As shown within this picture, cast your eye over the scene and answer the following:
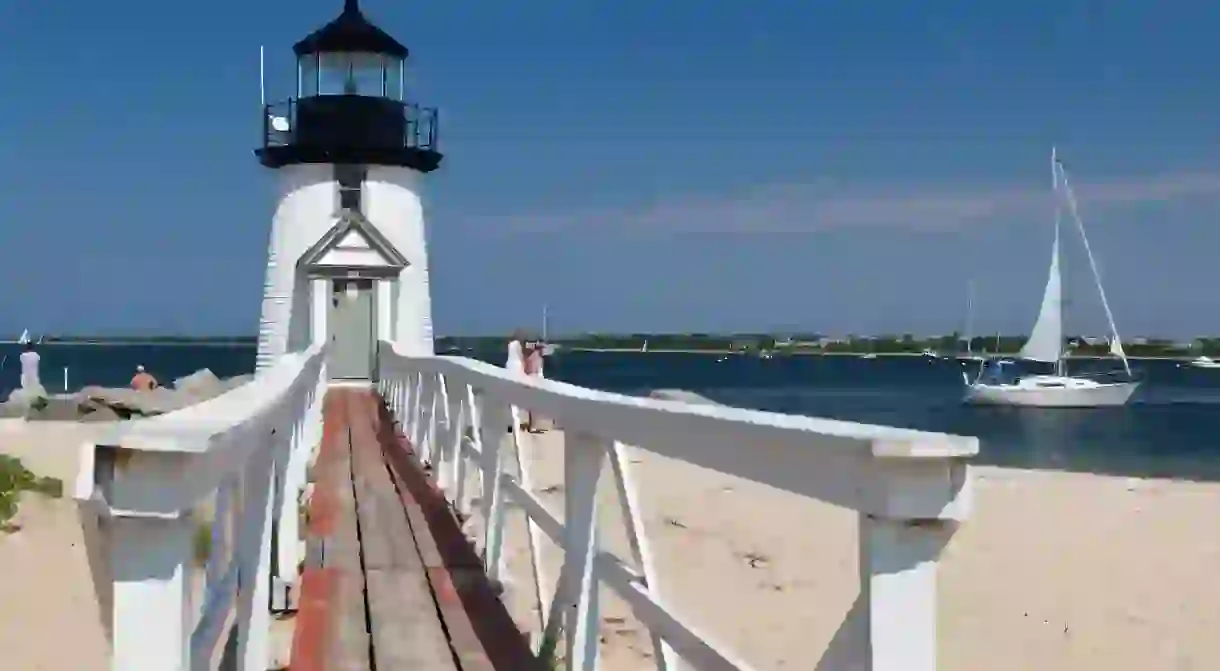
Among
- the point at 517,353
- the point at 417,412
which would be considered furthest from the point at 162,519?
the point at 517,353

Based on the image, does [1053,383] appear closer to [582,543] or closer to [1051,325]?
[1051,325]

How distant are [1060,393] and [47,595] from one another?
175 feet

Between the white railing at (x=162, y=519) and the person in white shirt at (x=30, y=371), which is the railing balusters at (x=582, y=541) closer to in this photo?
the white railing at (x=162, y=519)

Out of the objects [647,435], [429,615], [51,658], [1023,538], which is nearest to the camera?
[647,435]

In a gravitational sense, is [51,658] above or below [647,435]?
below

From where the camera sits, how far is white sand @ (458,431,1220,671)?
8891 mm

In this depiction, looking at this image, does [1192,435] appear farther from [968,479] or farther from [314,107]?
[968,479]

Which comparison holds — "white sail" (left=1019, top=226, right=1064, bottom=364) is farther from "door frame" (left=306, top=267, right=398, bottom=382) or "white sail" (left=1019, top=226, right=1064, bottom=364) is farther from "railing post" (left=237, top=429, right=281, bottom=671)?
"railing post" (left=237, top=429, right=281, bottom=671)

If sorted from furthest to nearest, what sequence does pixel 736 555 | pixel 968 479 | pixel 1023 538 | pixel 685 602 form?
1. pixel 1023 538
2. pixel 736 555
3. pixel 685 602
4. pixel 968 479

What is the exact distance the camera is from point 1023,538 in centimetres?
1423

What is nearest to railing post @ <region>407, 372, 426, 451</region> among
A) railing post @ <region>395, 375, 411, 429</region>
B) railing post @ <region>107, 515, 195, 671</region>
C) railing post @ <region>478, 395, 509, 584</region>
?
railing post @ <region>395, 375, 411, 429</region>

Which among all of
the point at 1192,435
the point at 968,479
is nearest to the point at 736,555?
the point at 968,479

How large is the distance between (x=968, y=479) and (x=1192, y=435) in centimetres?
5219

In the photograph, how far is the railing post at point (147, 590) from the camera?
5.86 ft
